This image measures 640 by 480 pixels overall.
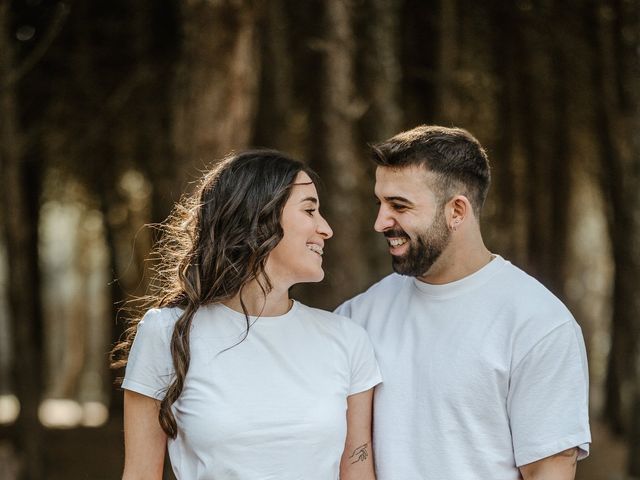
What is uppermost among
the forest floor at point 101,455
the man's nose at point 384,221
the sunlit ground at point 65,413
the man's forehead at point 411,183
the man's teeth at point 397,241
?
the man's forehead at point 411,183

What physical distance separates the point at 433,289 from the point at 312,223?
0.57 meters

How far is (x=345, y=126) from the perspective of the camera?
30.1ft

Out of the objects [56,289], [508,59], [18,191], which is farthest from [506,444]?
[56,289]

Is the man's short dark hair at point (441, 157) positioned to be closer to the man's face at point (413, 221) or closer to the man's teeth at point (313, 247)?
the man's face at point (413, 221)

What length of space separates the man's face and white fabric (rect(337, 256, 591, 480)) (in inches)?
6.2

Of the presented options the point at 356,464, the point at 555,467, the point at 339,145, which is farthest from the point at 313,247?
the point at 339,145

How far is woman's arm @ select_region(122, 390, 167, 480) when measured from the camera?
3369 mm

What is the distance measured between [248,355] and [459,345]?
806mm

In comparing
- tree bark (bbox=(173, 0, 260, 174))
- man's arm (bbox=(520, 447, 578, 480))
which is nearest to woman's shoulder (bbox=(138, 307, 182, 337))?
man's arm (bbox=(520, 447, 578, 480))

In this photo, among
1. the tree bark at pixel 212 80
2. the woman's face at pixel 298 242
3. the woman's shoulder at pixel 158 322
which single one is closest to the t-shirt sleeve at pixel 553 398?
the woman's face at pixel 298 242

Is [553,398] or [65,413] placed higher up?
[553,398]

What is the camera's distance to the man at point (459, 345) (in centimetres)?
337

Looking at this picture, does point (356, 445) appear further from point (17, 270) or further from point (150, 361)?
point (17, 270)

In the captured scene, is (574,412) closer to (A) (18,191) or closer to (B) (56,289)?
(A) (18,191)
